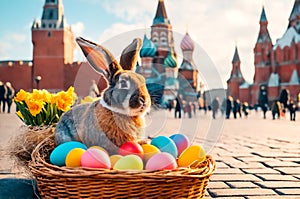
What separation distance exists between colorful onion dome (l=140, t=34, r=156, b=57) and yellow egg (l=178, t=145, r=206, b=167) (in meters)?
0.54

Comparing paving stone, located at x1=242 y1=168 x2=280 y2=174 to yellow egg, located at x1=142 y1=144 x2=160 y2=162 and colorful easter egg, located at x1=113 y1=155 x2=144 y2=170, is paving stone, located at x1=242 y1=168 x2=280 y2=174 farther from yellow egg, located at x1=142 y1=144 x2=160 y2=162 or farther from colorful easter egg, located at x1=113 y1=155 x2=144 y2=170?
colorful easter egg, located at x1=113 y1=155 x2=144 y2=170

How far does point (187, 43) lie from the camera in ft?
6.13

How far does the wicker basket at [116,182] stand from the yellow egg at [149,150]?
22 centimetres

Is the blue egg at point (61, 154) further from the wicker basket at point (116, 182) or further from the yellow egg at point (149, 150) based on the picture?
the yellow egg at point (149, 150)

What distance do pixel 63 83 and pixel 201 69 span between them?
154ft

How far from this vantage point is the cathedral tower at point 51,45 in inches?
1812

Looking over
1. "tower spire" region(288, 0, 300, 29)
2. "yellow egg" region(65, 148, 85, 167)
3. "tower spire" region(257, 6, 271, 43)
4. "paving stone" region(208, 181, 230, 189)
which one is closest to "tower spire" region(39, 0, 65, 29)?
"tower spire" region(257, 6, 271, 43)

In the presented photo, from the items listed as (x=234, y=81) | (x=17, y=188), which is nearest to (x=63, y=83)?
(x=234, y=81)

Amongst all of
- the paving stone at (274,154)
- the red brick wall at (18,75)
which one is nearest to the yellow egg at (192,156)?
the paving stone at (274,154)

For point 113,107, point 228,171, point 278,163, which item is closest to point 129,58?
point 113,107

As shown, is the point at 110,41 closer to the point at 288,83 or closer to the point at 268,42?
the point at 288,83

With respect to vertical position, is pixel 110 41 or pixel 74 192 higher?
pixel 110 41

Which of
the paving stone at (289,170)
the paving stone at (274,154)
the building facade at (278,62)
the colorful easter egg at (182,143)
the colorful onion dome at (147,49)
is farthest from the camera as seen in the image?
the building facade at (278,62)

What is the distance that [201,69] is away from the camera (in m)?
1.84
